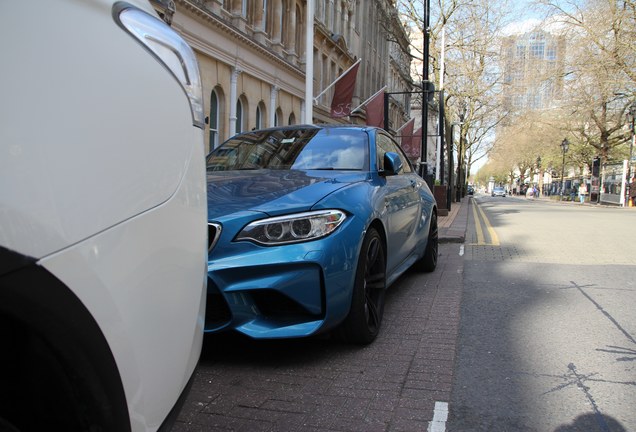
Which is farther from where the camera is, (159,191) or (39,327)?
(159,191)

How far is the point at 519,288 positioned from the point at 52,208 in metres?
5.61

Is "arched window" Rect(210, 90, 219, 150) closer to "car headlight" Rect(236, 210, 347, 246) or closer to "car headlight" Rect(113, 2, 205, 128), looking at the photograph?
"car headlight" Rect(236, 210, 347, 246)

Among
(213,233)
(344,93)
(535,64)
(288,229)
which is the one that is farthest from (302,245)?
(535,64)

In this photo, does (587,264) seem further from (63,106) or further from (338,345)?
(63,106)

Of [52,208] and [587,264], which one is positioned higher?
[52,208]

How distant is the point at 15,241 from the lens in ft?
3.64

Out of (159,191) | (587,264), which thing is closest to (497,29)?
(587,264)

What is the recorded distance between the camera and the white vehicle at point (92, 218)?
1146 millimetres

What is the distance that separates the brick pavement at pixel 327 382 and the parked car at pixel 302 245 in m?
0.29

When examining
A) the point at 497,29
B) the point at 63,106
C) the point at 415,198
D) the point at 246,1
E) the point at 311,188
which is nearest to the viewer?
the point at 63,106

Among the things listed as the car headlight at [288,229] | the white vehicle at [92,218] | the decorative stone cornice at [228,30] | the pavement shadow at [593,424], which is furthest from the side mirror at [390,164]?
the decorative stone cornice at [228,30]

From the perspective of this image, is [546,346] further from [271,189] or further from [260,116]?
[260,116]

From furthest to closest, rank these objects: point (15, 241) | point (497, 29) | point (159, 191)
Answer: point (497, 29)
point (159, 191)
point (15, 241)

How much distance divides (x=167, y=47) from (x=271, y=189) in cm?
200
